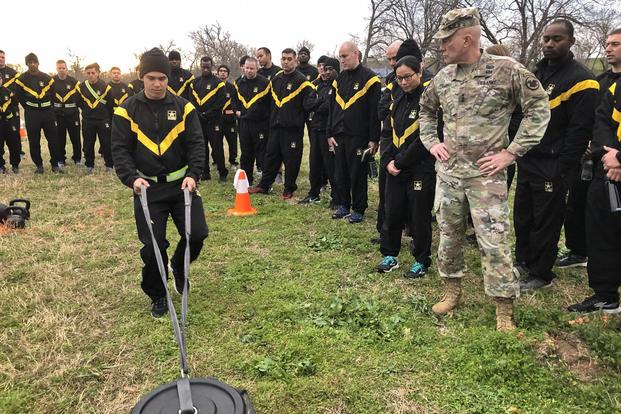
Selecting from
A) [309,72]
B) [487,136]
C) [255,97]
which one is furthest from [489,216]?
[309,72]

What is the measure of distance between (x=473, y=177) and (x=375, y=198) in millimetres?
4908

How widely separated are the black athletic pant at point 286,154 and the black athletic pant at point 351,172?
4.50 ft

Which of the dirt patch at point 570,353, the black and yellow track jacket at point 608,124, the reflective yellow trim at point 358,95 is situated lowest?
the dirt patch at point 570,353

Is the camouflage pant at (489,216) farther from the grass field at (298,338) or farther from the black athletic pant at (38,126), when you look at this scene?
the black athletic pant at (38,126)

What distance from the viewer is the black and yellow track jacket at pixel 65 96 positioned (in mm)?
11055

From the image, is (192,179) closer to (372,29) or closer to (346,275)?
(346,275)

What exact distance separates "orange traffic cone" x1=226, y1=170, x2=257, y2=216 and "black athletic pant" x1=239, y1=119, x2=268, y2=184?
5.46 ft

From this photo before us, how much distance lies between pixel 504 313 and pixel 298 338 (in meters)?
1.71

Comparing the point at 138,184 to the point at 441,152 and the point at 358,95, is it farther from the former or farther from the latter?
→ the point at 358,95

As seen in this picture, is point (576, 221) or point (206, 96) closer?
point (576, 221)

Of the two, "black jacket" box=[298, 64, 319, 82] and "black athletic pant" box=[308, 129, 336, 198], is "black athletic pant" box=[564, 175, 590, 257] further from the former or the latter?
"black jacket" box=[298, 64, 319, 82]

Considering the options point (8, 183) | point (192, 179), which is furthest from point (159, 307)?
point (8, 183)

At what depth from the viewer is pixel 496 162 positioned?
3586 mm

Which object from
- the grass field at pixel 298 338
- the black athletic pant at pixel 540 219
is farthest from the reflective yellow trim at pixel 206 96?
the black athletic pant at pixel 540 219
